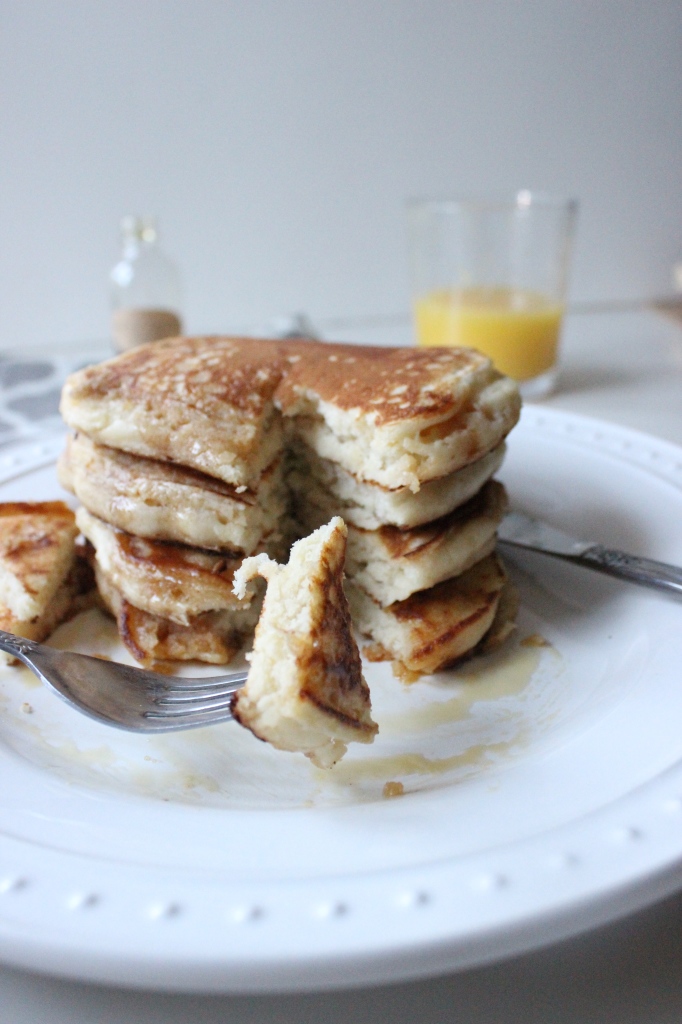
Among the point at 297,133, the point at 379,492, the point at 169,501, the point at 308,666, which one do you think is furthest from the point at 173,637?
the point at 297,133

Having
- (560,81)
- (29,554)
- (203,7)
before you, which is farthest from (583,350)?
(29,554)

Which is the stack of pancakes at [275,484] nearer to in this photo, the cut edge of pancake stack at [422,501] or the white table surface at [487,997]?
the cut edge of pancake stack at [422,501]

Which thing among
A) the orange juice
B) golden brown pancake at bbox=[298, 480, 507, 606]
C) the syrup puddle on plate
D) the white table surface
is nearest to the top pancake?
golden brown pancake at bbox=[298, 480, 507, 606]

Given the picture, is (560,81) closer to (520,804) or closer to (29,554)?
(29,554)

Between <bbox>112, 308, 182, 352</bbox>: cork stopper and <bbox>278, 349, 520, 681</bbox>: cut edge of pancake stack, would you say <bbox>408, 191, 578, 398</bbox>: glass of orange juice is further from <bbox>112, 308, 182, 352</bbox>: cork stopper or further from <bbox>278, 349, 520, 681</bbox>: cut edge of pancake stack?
<bbox>278, 349, 520, 681</bbox>: cut edge of pancake stack

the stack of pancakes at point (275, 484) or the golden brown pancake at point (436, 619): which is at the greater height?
the stack of pancakes at point (275, 484)

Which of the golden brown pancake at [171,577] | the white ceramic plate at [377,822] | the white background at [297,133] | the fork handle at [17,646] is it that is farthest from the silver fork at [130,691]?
the white background at [297,133]
